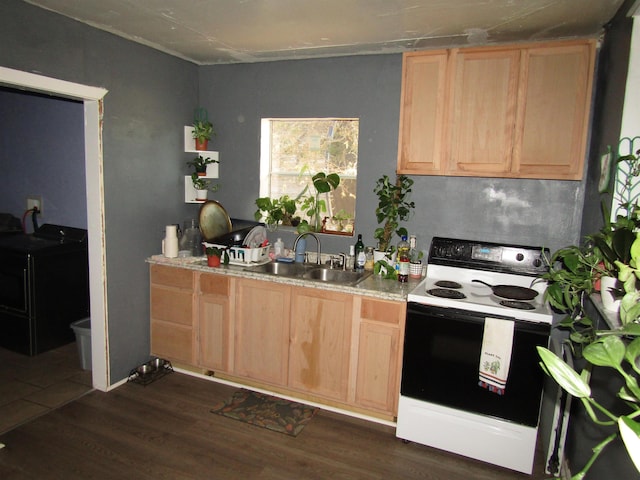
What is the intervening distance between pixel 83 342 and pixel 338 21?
292cm

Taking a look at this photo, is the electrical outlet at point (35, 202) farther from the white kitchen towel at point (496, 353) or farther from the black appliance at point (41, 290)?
the white kitchen towel at point (496, 353)

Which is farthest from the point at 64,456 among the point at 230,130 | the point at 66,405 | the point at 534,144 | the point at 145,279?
the point at 534,144

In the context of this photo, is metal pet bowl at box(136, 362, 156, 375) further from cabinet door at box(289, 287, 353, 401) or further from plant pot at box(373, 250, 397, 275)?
plant pot at box(373, 250, 397, 275)

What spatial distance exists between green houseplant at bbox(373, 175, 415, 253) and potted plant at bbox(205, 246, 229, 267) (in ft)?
3.68

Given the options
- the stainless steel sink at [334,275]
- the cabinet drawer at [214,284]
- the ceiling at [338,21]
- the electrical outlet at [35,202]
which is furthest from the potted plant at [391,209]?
the electrical outlet at [35,202]

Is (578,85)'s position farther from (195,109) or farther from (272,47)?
(195,109)

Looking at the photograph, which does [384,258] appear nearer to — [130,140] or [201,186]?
[201,186]

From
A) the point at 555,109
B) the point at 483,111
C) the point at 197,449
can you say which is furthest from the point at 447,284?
the point at 197,449

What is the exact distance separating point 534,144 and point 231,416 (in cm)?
255

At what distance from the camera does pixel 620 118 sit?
2.00 m

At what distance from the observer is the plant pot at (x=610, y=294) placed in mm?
1691

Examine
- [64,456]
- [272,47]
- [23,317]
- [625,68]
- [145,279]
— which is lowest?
[64,456]

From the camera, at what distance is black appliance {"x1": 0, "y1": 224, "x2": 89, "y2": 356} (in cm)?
356

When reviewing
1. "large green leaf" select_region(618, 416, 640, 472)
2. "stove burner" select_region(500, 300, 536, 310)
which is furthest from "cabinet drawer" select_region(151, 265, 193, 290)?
"large green leaf" select_region(618, 416, 640, 472)
